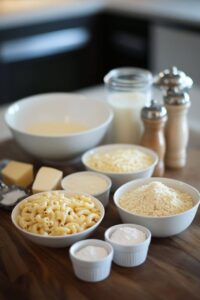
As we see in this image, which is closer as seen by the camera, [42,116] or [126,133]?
[126,133]

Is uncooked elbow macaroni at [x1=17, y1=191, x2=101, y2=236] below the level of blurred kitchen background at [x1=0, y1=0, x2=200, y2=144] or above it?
above

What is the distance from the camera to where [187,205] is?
1.14 metres

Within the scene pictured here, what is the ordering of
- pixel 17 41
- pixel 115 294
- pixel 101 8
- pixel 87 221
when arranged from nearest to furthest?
pixel 115 294
pixel 87 221
pixel 17 41
pixel 101 8

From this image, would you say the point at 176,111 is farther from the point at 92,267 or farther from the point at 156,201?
the point at 92,267

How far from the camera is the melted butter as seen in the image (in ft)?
5.08

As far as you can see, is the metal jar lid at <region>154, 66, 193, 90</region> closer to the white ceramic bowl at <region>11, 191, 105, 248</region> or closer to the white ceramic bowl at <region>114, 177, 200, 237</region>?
the white ceramic bowl at <region>114, 177, 200, 237</region>

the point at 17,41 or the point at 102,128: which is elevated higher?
the point at 102,128

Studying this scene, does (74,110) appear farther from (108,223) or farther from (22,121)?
(108,223)

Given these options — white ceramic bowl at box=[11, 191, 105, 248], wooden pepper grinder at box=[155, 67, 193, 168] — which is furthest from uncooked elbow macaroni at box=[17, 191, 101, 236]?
wooden pepper grinder at box=[155, 67, 193, 168]

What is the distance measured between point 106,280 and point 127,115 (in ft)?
2.01

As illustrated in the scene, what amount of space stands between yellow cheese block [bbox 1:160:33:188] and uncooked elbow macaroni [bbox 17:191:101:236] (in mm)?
194

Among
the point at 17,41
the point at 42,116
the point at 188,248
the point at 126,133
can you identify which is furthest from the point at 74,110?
the point at 17,41

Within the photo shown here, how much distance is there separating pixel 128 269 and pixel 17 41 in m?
2.24

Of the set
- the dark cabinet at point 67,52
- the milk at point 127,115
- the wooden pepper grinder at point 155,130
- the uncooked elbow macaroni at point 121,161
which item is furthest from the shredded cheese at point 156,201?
the dark cabinet at point 67,52
